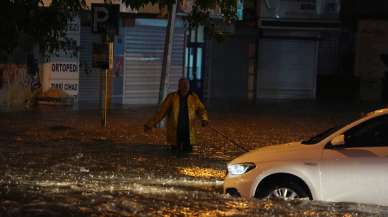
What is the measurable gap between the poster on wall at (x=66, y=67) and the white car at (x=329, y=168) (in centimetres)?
1521

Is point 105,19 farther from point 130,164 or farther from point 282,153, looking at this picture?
point 282,153

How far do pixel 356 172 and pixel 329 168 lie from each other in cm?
29

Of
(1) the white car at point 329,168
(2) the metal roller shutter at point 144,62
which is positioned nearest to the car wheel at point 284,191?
(1) the white car at point 329,168

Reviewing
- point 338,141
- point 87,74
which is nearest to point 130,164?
point 338,141

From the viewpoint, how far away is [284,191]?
884 centimetres

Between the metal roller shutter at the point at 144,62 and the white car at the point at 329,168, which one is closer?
the white car at the point at 329,168

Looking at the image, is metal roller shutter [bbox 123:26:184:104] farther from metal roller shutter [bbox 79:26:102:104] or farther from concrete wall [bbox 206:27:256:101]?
concrete wall [bbox 206:27:256:101]

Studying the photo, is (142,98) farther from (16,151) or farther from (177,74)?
(16,151)

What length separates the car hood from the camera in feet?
28.8

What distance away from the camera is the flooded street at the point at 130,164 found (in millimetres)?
7750

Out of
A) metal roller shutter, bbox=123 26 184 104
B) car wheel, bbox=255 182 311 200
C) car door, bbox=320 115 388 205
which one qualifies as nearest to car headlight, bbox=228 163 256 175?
car wheel, bbox=255 182 311 200

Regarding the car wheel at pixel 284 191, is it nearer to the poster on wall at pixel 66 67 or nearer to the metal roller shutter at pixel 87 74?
the poster on wall at pixel 66 67

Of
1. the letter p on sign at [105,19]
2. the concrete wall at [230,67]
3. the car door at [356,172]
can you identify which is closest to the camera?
the car door at [356,172]

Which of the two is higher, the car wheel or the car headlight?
the car headlight
